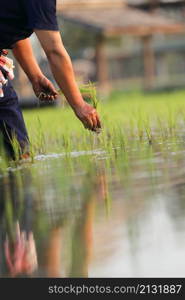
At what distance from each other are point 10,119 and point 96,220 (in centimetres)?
232

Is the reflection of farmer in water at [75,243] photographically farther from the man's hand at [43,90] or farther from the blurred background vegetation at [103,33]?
the blurred background vegetation at [103,33]

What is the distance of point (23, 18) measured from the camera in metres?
4.87

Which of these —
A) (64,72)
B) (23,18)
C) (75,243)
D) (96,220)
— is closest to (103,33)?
(23,18)

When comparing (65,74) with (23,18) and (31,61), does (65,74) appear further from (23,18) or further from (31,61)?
(31,61)

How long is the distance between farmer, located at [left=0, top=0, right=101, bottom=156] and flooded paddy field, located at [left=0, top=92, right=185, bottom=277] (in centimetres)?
26

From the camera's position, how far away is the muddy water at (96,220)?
274 centimetres

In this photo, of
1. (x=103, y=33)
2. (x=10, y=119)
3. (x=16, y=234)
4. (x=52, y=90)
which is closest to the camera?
(x=16, y=234)

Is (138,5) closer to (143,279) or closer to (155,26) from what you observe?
(155,26)

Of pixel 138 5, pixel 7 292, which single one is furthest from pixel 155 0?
pixel 7 292

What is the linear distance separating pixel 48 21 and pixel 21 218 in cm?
129

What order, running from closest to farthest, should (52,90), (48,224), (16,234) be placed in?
(16,234) → (48,224) → (52,90)

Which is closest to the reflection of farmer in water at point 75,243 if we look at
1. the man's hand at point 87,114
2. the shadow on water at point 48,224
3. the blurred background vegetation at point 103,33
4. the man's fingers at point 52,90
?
the shadow on water at point 48,224

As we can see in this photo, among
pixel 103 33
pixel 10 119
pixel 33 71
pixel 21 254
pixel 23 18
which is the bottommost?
pixel 21 254

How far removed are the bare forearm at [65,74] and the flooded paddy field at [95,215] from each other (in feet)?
1.34
